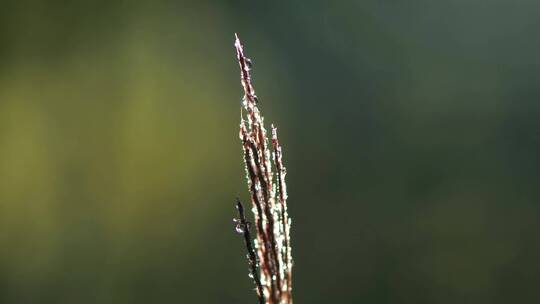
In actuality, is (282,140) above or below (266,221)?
above

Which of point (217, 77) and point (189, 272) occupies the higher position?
point (217, 77)

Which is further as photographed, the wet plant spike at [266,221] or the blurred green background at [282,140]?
the blurred green background at [282,140]

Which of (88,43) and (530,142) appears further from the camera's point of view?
(88,43)

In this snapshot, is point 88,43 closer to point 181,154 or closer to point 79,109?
point 79,109

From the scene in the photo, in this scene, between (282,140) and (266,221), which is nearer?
(266,221)

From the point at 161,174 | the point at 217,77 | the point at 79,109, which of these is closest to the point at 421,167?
the point at 217,77

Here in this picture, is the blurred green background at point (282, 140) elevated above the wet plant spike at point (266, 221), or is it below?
above

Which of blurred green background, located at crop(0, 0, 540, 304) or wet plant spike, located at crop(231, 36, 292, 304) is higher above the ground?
blurred green background, located at crop(0, 0, 540, 304)

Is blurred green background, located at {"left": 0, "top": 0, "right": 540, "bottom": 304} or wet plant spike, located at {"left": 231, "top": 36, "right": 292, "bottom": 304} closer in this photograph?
wet plant spike, located at {"left": 231, "top": 36, "right": 292, "bottom": 304}
